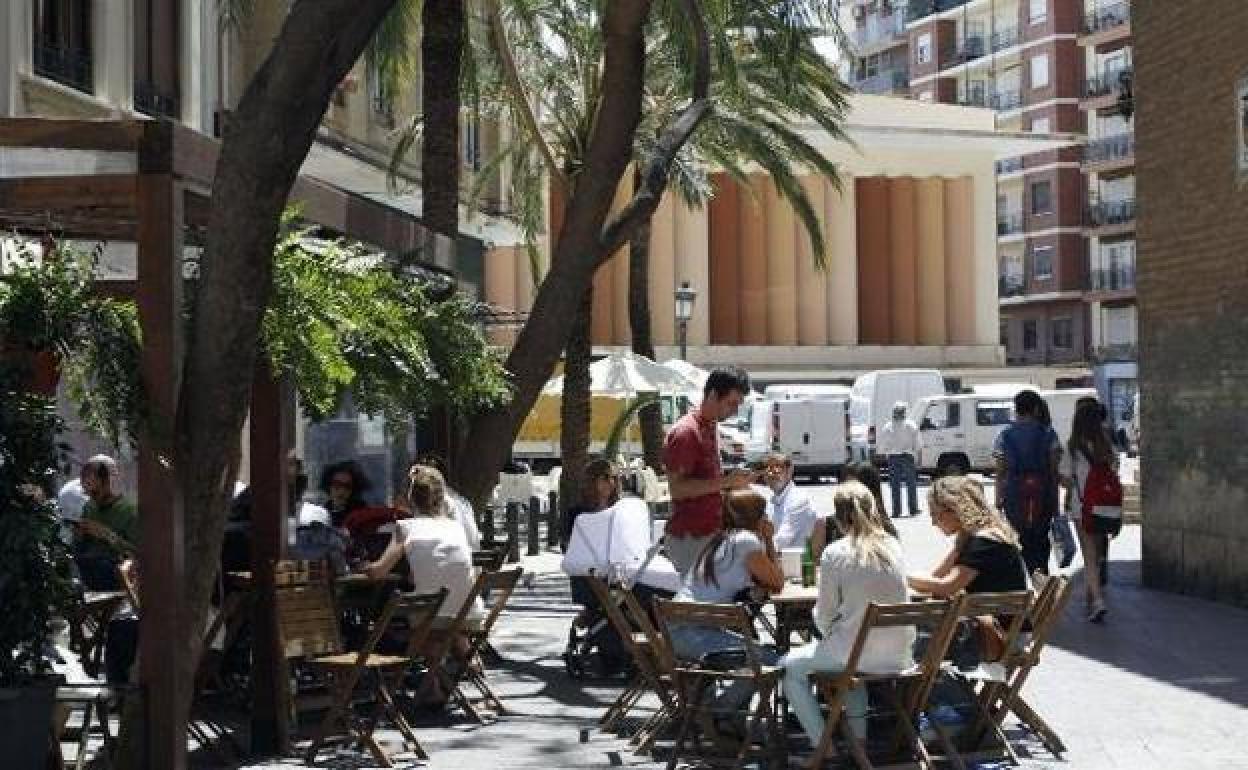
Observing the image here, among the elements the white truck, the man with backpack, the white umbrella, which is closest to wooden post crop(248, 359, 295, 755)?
the man with backpack

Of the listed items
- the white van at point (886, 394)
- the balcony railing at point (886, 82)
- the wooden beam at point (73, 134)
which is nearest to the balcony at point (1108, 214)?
the balcony railing at point (886, 82)

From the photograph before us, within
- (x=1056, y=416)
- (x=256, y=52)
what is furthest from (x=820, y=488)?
(x=256, y=52)

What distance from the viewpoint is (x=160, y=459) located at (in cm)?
770

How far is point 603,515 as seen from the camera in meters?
12.2

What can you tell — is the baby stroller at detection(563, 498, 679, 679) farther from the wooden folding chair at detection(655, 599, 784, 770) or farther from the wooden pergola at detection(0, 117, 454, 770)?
the wooden pergola at detection(0, 117, 454, 770)

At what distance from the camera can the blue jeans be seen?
29584 mm

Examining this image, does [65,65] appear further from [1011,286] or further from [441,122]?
[1011,286]

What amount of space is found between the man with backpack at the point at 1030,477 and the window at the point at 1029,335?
232 feet

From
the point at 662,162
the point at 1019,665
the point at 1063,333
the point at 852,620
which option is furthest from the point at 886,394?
the point at 1063,333

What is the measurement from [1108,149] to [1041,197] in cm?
467

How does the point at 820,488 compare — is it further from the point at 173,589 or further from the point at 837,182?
the point at 173,589

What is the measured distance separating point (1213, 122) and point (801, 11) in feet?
11.8

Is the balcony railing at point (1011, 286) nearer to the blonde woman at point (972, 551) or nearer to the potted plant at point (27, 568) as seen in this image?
the blonde woman at point (972, 551)

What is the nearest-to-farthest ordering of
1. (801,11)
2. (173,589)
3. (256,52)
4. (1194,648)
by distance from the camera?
(173,589), (1194,648), (801,11), (256,52)
